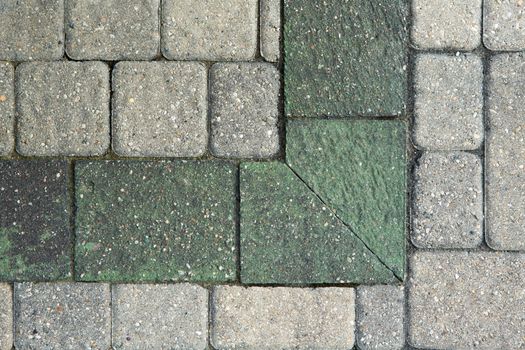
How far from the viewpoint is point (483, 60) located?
233 centimetres

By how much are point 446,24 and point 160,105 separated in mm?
1172

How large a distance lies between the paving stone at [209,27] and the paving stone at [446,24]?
0.65m

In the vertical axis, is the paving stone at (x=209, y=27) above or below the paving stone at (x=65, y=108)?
above

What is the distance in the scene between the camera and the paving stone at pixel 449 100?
2324 millimetres

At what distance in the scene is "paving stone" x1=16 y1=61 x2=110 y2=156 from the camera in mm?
2324

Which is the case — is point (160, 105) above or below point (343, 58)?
below

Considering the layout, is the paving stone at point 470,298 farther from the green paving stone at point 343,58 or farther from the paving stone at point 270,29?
the paving stone at point 270,29

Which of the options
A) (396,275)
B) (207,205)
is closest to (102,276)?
(207,205)

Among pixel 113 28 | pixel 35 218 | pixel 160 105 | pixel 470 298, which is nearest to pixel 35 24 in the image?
pixel 113 28

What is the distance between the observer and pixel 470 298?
2.34m

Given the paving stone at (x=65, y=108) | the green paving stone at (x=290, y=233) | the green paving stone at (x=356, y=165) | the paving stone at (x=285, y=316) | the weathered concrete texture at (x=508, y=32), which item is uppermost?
the weathered concrete texture at (x=508, y=32)

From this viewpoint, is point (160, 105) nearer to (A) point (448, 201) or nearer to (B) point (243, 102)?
(B) point (243, 102)

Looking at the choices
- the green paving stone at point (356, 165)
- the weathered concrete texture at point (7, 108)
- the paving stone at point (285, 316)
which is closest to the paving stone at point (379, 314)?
the paving stone at point (285, 316)

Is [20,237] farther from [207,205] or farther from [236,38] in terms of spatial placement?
[236,38]
